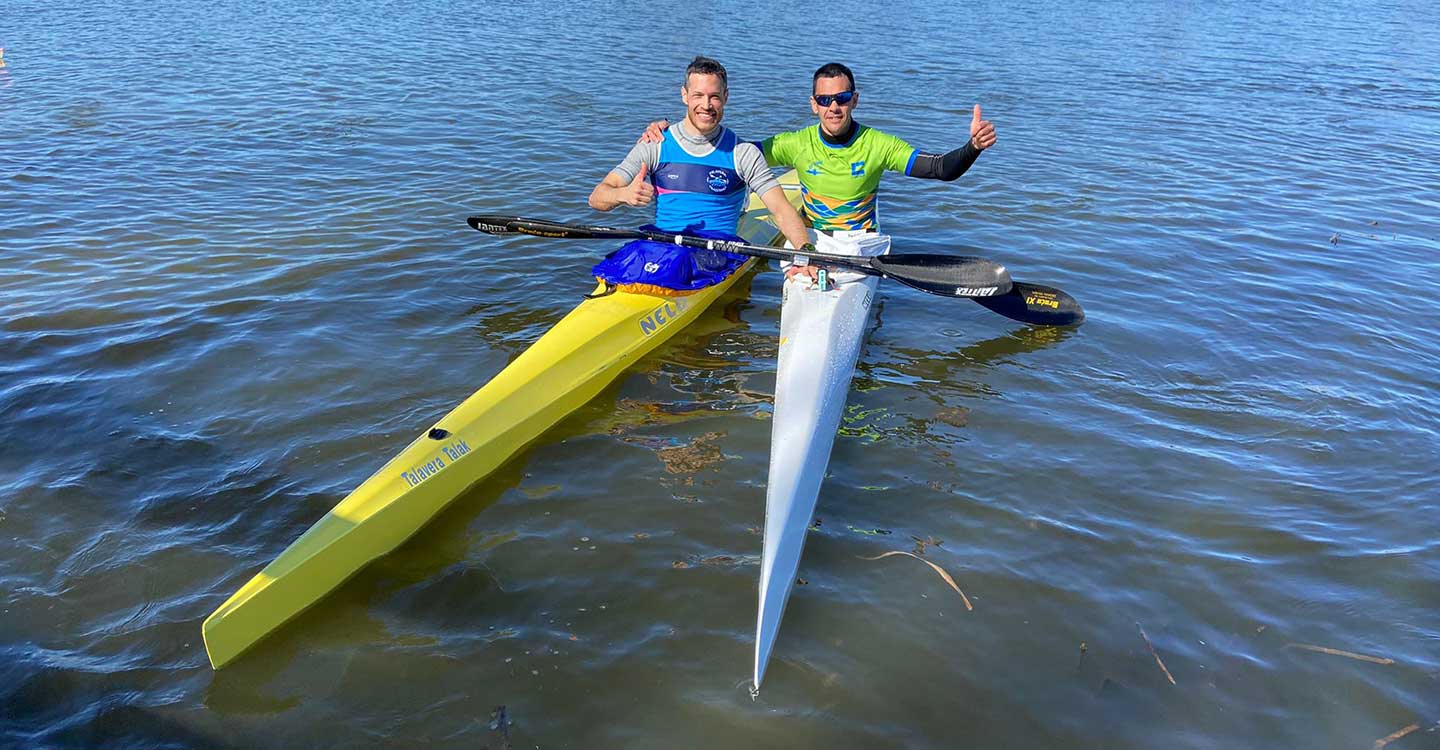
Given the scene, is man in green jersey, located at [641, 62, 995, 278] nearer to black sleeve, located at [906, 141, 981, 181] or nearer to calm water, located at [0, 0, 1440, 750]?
black sleeve, located at [906, 141, 981, 181]

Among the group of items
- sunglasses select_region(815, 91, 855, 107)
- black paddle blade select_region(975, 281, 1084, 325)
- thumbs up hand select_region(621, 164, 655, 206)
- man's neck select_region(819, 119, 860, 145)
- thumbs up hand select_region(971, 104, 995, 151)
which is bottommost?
black paddle blade select_region(975, 281, 1084, 325)

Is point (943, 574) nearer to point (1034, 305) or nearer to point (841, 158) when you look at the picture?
point (1034, 305)

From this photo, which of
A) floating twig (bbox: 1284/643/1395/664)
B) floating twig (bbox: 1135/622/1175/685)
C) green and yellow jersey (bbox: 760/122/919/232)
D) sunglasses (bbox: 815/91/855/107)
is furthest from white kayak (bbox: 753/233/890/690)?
floating twig (bbox: 1284/643/1395/664)

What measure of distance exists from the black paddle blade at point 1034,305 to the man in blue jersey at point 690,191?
1755 millimetres

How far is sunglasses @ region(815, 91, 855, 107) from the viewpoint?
6.69 m

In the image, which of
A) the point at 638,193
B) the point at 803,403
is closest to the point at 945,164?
the point at 638,193

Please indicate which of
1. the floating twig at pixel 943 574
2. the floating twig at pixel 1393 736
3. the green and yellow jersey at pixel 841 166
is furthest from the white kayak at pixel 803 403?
the floating twig at pixel 1393 736

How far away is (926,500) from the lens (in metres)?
5.15

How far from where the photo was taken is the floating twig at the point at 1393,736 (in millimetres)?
3631

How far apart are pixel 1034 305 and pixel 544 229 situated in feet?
12.8

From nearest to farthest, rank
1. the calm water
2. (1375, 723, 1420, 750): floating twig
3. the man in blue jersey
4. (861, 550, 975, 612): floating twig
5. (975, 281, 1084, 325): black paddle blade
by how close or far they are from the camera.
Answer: (1375, 723, 1420, 750): floating twig → the calm water → (861, 550, 975, 612): floating twig → the man in blue jersey → (975, 281, 1084, 325): black paddle blade

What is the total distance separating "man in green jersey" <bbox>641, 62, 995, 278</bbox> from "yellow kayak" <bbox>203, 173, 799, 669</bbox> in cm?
107

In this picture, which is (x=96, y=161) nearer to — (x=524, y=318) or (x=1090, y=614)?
(x=524, y=318)

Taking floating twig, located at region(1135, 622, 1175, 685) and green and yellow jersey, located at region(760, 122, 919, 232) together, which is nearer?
floating twig, located at region(1135, 622, 1175, 685)
